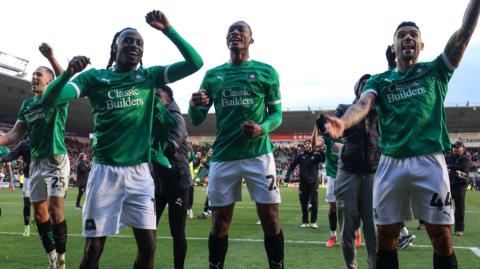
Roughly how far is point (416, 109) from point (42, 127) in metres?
4.51

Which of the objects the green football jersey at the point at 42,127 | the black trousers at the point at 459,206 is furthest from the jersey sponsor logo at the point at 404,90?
the black trousers at the point at 459,206

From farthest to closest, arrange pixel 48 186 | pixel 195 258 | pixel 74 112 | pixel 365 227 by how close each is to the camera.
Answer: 1. pixel 74 112
2. pixel 195 258
3. pixel 48 186
4. pixel 365 227

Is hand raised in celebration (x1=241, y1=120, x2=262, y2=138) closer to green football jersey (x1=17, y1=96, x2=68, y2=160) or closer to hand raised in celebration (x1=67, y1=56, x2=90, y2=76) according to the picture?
hand raised in celebration (x1=67, y1=56, x2=90, y2=76)

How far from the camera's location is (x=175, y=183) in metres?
5.89

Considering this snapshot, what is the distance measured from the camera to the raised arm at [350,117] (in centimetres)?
319

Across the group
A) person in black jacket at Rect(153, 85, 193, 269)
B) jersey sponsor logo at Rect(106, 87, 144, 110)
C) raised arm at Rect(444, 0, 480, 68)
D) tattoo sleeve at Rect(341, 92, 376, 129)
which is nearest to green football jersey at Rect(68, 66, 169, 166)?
jersey sponsor logo at Rect(106, 87, 144, 110)

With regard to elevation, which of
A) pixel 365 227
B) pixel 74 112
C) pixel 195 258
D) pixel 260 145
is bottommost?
pixel 195 258

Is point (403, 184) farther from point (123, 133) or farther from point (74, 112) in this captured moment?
point (74, 112)

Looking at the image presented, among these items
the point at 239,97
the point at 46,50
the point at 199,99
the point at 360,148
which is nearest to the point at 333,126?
the point at 199,99

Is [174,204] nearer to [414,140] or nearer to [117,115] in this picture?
[117,115]

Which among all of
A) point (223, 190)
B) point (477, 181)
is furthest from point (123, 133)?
point (477, 181)

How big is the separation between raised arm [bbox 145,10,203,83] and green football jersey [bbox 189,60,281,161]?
1.58 feet

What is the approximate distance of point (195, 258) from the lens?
7434 millimetres

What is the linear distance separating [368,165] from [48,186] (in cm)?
393
